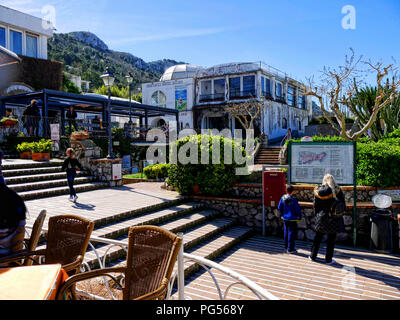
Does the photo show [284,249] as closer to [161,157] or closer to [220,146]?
[220,146]

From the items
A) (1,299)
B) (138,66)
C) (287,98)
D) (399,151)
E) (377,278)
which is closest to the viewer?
(1,299)

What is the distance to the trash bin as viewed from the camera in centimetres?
733

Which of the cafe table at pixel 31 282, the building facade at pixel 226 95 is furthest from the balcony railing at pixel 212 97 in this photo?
the cafe table at pixel 31 282

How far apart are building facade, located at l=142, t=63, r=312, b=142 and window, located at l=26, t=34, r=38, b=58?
1558 centimetres

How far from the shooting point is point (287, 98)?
119 feet

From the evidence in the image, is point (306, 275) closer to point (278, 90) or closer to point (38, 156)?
point (38, 156)

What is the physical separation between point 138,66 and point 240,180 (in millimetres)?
108258

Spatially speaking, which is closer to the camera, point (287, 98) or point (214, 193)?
point (214, 193)

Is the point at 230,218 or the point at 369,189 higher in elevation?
the point at 369,189

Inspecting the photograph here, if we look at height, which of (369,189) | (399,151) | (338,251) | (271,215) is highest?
(399,151)

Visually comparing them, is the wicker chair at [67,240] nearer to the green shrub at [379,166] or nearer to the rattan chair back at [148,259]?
the rattan chair back at [148,259]

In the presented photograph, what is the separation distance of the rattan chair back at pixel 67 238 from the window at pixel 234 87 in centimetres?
2991

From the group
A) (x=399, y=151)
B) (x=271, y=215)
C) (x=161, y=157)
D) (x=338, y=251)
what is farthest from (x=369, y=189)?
(x=161, y=157)

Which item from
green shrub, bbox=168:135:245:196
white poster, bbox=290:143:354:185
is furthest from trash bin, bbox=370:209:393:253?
green shrub, bbox=168:135:245:196
